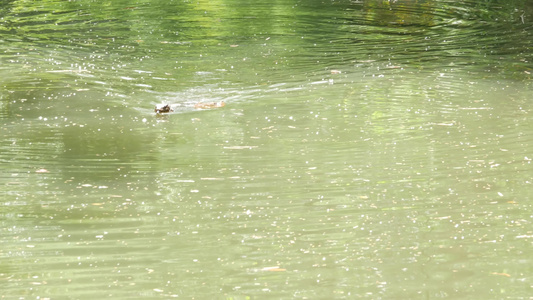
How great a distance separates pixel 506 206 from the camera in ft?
18.0

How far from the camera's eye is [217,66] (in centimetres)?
1120

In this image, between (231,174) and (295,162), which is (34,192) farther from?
(295,162)

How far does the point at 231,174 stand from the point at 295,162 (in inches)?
24.2

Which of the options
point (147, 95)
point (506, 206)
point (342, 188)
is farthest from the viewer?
point (147, 95)

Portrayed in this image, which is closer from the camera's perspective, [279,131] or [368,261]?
[368,261]

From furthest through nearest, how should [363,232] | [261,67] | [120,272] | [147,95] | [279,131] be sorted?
[261,67]
[147,95]
[279,131]
[363,232]
[120,272]

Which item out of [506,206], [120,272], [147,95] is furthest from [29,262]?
[147,95]

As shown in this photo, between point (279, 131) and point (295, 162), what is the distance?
1.12m

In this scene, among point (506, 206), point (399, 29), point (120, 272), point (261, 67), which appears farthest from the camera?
point (399, 29)

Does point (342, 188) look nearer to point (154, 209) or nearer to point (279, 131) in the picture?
point (154, 209)

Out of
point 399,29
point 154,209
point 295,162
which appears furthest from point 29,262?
point 399,29

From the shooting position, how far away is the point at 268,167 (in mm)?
6555

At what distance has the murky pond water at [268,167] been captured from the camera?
4.54 m

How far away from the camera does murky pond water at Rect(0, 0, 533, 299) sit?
454 centimetres
